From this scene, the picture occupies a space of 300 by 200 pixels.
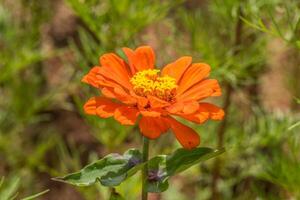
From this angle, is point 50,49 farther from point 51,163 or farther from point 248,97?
point 248,97

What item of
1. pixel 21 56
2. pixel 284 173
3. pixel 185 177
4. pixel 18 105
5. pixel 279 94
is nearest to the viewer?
pixel 284 173

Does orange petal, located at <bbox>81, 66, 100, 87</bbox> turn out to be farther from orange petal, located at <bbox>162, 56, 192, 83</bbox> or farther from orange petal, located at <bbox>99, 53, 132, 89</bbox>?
orange petal, located at <bbox>162, 56, 192, 83</bbox>

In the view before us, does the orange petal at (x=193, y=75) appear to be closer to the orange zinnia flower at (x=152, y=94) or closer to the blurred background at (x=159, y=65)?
the orange zinnia flower at (x=152, y=94)

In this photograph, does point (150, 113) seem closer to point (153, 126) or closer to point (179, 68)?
point (153, 126)

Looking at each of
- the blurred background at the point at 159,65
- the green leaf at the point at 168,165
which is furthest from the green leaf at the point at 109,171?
the blurred background at the point at 159,65

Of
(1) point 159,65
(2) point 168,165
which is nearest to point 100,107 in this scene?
(2) point 168,165

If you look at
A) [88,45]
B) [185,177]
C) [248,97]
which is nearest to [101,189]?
[88,45]

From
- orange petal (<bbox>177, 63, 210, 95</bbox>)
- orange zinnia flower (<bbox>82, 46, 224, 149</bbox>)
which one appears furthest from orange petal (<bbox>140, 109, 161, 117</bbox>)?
orange petal (<bbox>177, 63, 210, 95</bbox>)
